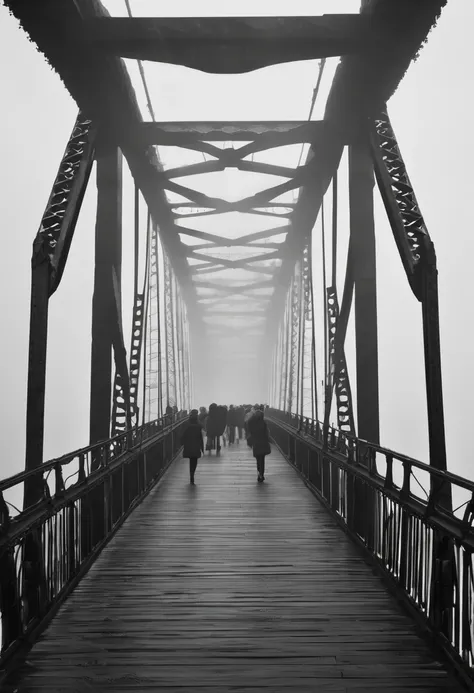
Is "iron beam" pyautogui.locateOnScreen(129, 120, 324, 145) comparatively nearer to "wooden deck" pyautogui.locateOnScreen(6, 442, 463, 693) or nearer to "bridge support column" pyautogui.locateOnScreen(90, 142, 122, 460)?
"bridge support column" pyautogui.locateOnScreen(90, 142, 122, 460)

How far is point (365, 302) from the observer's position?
10719 mm

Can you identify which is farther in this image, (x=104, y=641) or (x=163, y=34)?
(x=163, y=34)

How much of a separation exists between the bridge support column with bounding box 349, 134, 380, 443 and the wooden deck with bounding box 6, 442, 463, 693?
89.7 inches

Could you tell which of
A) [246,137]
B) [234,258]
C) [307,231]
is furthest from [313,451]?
[234,258]

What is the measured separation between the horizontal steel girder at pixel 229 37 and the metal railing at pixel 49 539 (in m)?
4.46

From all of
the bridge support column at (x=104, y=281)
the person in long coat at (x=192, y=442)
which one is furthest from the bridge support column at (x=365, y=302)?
the bridge support column at (x=104, y=281)

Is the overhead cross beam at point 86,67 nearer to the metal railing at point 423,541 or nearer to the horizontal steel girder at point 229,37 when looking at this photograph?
the horizontal steel girder at point 229,37

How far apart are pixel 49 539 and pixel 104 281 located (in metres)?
6.56

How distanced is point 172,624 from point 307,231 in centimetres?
1965

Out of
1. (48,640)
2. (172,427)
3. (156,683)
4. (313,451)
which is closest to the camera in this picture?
(156,683)

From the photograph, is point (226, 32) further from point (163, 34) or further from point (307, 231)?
point (307, 231)

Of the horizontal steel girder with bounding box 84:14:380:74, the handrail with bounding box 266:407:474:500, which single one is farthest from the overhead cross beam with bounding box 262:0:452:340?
the handrail with bounding box 266:407:474:500

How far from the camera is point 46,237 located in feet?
25.8

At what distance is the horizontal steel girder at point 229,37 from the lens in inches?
351
